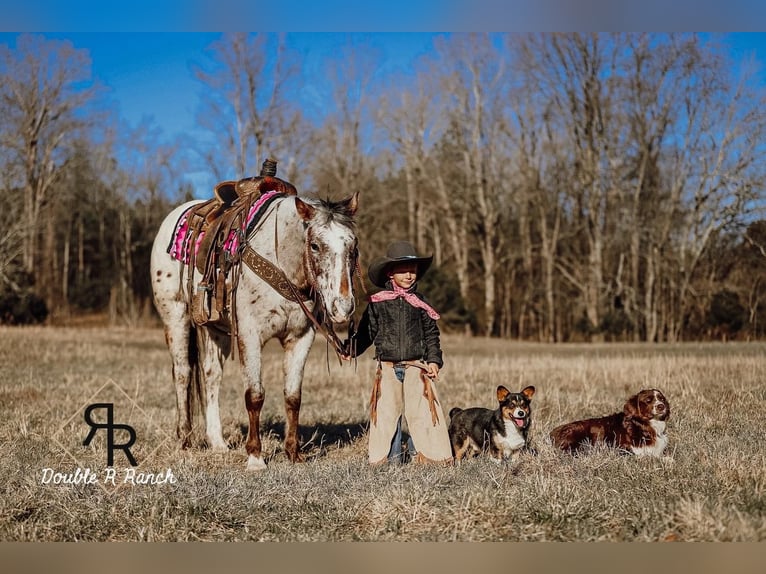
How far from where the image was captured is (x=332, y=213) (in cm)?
497

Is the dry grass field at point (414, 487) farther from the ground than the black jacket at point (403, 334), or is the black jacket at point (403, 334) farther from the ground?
the black jacket at point (403, 334)

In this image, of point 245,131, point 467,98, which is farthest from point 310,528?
point 467,98

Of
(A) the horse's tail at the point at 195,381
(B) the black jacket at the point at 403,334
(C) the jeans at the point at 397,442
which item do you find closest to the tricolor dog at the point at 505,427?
(C) the jeans at the point at 397,442

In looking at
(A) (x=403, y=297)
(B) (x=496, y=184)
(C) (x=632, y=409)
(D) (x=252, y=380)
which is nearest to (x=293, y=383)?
(D) (x=252, y=380)

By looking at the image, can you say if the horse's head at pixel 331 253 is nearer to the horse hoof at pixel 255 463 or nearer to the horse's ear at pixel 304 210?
the horse's ear at pixel 304 210

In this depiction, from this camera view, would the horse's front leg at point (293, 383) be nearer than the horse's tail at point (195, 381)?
Yes

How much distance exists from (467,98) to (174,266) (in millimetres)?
19768

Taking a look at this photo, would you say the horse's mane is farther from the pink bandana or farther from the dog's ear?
the dog's ear

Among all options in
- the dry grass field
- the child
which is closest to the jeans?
the child

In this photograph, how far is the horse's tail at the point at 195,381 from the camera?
6535 mm

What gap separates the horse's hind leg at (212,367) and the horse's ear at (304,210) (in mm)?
2083

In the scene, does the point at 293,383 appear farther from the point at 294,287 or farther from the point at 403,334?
the point at 403,334

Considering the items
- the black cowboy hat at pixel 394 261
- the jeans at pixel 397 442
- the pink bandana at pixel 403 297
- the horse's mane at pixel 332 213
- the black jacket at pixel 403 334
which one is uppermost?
the horse's mane at pixel 332 213

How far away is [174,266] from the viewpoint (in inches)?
258
